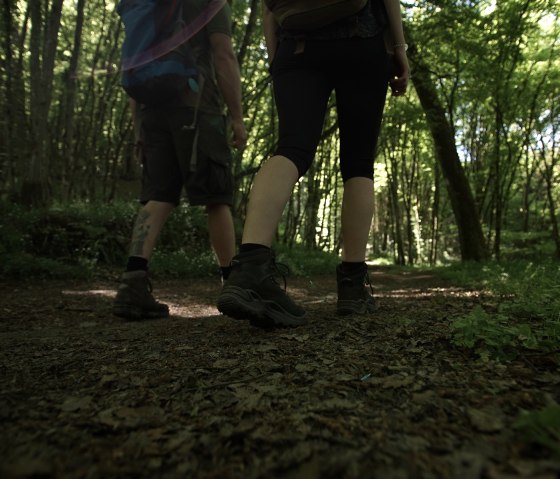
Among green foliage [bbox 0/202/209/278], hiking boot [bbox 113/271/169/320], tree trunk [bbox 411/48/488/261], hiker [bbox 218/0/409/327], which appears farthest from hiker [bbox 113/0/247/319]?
tree trunk [bbox 411/48/488/261]

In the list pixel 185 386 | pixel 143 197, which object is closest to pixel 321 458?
pixel 185 386

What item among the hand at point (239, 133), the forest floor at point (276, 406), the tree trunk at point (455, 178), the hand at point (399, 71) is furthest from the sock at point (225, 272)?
the tree trunk at point (455, 178)

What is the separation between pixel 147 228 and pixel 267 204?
1257 mm

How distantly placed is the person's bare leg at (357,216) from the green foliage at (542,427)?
1.49m

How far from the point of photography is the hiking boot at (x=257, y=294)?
5.64ft

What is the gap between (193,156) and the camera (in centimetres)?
284

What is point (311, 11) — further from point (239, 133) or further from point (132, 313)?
point (132, 313)

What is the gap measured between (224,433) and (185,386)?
354 millimetres

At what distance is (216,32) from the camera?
9.40 ft

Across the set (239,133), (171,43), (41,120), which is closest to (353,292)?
(239,133)

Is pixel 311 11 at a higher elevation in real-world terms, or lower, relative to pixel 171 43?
lower

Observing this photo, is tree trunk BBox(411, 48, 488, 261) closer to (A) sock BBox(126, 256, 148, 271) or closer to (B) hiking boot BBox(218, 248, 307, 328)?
(A) sock BBox(126, 256, 148, 271)

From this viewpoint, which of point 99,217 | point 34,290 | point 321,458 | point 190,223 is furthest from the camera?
point 190,223

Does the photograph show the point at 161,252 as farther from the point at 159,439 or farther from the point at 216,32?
the point at 159,439
